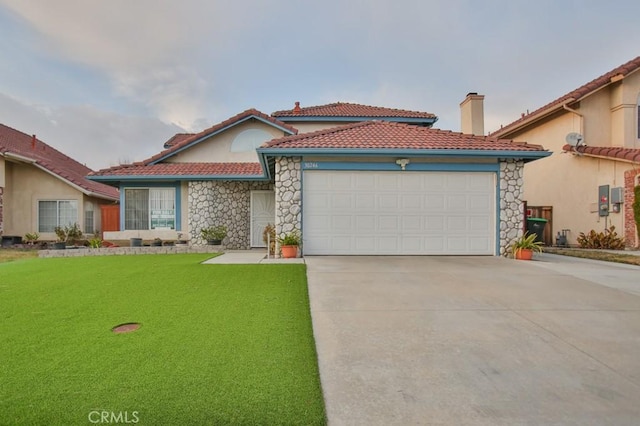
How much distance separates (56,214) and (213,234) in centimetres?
926

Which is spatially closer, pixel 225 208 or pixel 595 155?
pixel 595 155

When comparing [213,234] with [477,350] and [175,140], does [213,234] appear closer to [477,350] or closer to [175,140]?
[175,140]

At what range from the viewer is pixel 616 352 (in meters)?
3.65

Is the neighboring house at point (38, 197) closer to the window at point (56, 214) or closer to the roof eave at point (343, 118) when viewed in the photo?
the window at point (56, 214)

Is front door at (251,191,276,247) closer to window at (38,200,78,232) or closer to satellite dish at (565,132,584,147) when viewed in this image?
window at (38,200,78,232)

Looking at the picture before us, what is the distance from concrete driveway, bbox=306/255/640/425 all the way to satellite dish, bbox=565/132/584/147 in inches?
377

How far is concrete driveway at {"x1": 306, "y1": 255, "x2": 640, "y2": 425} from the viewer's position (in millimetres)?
2641

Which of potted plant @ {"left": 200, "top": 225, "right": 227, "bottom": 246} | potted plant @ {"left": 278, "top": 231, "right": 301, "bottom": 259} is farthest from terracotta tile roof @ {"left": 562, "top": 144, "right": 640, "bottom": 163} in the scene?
potted plant @ {"left": 200, "top": 225, "right": 227, "bottom": 246}

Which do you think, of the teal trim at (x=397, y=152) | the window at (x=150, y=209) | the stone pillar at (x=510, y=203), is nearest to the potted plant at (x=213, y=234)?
the window at (x=150, y=209)

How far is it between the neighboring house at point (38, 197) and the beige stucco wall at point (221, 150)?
18.6 ft

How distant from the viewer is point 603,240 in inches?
535

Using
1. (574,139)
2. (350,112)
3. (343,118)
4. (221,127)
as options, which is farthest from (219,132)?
(574,139)

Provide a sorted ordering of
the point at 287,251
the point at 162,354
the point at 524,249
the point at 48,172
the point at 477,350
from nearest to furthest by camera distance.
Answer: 1. the point at 162,354
2. the point at 477,350
3. the point at 287,251
4. the point at 524,249
5. the point at 48,172

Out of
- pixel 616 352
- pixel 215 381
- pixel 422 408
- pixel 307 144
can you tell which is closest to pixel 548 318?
pixel 616 352
